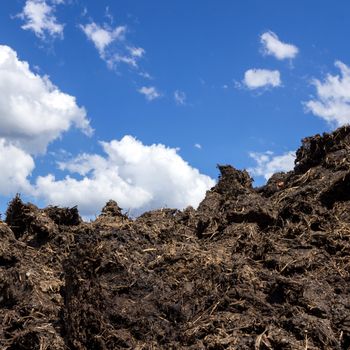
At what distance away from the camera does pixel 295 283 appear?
4.95 meters

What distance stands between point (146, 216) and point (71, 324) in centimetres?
303

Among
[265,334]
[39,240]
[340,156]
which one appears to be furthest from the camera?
[340,156]

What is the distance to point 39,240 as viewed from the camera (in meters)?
7.15

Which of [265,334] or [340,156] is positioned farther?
[340,156]

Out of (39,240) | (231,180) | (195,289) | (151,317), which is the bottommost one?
(151,317)

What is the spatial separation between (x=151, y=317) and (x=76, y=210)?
3.36 metres

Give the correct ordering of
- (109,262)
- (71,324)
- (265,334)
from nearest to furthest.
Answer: (265,334)
(71,324)
(109,262)

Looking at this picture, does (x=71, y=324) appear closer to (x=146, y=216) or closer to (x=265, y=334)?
(x=265, y=334)

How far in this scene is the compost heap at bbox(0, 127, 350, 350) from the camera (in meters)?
4.63

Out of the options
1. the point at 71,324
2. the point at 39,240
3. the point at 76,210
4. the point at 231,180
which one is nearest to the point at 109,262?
the point at 71,324

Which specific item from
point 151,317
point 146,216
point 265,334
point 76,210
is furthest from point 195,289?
point 76,210

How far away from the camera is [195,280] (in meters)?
5.17

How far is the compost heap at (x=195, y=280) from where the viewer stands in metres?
4.63

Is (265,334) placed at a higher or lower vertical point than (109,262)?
lower
